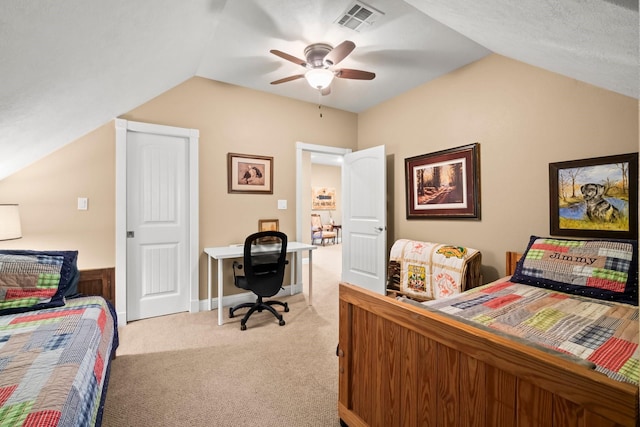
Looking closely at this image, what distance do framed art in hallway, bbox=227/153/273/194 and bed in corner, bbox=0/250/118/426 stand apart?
1664 millimetres

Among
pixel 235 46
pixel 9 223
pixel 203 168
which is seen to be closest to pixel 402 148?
pixel 235 46

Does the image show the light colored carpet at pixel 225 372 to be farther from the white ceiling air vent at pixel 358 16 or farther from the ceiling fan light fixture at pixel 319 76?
the white ceiling air vent at pixel 358 16

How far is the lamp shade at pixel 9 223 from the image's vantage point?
2.01 metres

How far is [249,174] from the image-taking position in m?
3.58

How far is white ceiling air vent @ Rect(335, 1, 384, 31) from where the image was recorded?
2060mm

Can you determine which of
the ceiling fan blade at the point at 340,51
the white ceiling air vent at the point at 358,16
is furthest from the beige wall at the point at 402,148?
the ceiling fan blade at the point at 340,51

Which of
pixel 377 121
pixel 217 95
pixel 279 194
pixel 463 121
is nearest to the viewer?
pixel 463 121

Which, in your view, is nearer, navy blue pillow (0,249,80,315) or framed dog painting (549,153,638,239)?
navy blue pillow (0,249,80,315)

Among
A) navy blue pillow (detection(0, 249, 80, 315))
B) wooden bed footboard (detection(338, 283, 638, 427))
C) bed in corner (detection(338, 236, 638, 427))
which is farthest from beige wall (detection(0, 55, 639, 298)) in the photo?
wooden bed footboard (detection(338, 283, 638, 427))

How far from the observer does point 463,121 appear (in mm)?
3066

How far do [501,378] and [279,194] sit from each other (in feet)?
10.6

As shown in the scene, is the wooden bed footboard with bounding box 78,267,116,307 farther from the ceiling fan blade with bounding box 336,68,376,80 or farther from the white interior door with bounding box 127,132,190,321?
the ceiling fan blade with bounding box 336,68,376,80

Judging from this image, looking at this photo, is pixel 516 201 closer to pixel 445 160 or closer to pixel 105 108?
pixel 445 160

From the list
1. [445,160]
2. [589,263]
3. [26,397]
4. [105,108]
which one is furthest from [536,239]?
[105,108]
